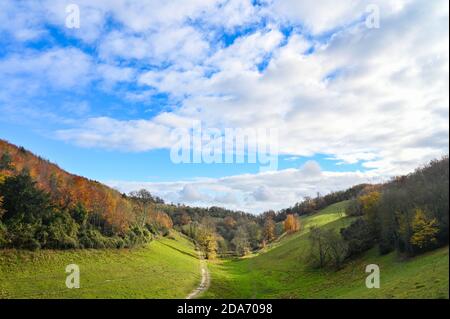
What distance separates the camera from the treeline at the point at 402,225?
3709cm

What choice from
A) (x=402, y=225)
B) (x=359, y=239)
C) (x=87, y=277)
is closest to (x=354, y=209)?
(x=359, y=239)

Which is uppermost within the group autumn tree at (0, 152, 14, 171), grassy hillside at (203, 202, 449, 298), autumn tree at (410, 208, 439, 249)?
autumn tree at (0, 152, 14, 171)

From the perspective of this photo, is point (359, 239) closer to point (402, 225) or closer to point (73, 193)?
point (402, 225)

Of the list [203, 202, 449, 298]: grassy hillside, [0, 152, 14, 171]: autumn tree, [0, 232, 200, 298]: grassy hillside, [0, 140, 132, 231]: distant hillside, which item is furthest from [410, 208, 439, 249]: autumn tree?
[0, 152, 14, 171]: autumn tree

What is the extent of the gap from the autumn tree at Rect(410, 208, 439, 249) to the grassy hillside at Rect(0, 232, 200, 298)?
100 ft

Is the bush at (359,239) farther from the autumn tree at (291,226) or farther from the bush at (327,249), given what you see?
the autumn tree at (291,226)

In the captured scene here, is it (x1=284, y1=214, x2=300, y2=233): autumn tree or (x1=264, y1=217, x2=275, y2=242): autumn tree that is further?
(x1=264, y1=217, x2=275, y2=242): autumn tree

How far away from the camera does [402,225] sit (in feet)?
163

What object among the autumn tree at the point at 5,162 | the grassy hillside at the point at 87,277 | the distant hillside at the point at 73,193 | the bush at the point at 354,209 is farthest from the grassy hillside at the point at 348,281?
the autumn tree at the point at 5,162

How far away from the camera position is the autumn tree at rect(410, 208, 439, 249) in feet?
138

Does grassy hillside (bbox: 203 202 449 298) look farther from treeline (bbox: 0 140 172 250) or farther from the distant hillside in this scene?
the distant hillside
